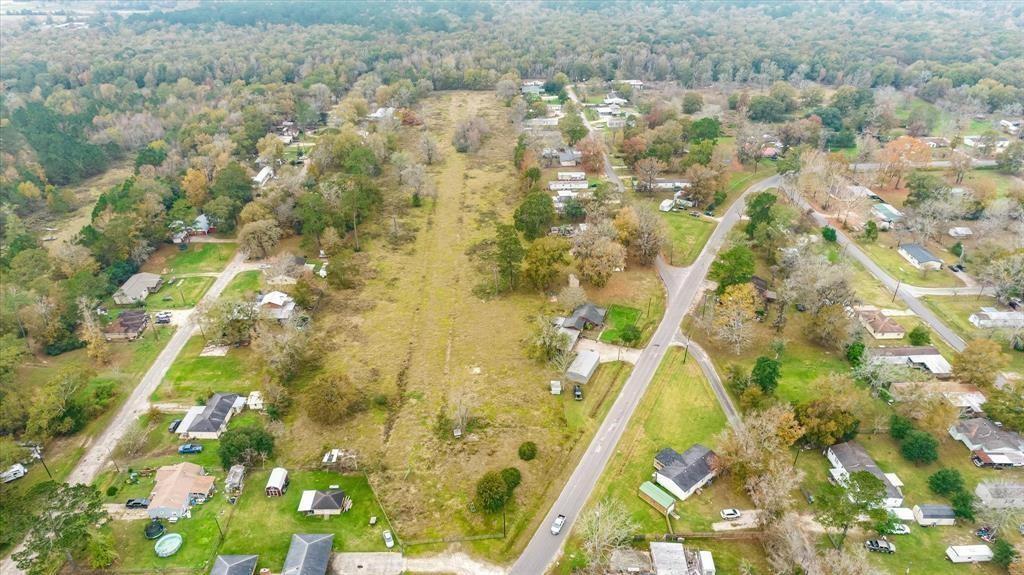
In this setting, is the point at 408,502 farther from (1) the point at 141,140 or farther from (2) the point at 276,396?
(1) the point at 141,140

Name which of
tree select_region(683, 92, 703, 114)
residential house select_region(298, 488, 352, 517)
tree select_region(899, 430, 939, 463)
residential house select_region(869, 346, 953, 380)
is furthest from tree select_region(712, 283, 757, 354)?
tree select_region(683, 92, 703, 114)

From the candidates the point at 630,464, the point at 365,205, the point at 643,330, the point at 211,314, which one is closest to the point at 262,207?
the point at 365,205

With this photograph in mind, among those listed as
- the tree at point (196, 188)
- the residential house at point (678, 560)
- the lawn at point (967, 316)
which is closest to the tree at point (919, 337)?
the lawn at point (967, 316)

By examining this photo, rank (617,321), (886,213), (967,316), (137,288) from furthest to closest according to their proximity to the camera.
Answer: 1. (886,213)
2. (137,288)
3. (617,321)
4. (967,316)

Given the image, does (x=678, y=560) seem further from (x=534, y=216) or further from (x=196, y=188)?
(x=196, y=188)

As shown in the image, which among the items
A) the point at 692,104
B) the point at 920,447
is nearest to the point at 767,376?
the point at 920,447

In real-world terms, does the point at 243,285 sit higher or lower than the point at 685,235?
lower
